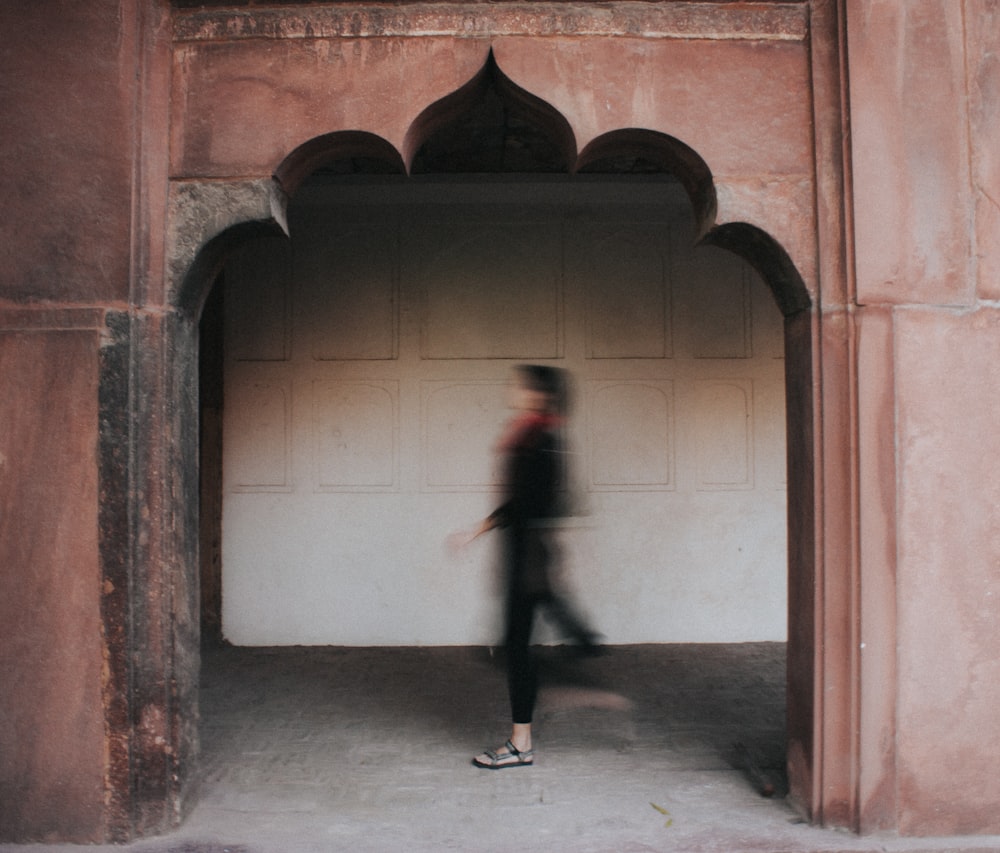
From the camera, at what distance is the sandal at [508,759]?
3756mm

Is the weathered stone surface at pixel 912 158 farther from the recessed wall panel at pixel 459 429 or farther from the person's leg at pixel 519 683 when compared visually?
the recessed wall panel at pixel 459 429

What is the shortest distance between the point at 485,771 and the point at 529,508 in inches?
51.0

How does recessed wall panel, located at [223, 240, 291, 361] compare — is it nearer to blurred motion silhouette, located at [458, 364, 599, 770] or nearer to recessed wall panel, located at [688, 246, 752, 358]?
blurred motion silhouette, located at [458, 364, 599, 770]

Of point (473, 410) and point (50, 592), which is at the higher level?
point (473, 410)

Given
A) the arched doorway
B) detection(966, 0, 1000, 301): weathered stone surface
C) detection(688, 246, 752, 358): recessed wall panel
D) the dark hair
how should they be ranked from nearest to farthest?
detection(966, 0, 1000, 301): weathered stone surface → the arched doorway → the dark hair → detection(688, 246, 752, 358): recessed wall panel

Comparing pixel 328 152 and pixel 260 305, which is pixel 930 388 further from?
pixel 260 305

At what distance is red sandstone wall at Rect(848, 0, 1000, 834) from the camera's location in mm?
3123

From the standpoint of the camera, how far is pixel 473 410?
6.06 metres

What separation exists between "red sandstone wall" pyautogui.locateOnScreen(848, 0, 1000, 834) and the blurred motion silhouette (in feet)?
4.35

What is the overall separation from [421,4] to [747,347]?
3845 mm

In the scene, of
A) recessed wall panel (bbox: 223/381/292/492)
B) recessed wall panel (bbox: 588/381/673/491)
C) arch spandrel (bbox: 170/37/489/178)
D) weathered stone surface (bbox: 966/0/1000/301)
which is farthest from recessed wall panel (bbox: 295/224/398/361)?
weathered stone surface (bbox: 966/0/1000/301)

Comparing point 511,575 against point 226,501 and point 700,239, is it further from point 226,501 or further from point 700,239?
point 226,501

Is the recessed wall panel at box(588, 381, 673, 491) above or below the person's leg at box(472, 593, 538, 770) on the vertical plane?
above

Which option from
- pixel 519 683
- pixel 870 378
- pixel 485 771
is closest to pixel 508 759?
pixel 485 771
